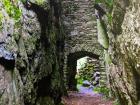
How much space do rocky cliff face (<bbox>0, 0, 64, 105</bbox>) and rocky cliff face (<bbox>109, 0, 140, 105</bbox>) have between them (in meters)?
1.95

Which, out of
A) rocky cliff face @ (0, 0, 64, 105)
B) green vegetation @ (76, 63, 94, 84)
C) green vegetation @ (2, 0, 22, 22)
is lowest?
green vegetation @ (76, 63, 94, 84)

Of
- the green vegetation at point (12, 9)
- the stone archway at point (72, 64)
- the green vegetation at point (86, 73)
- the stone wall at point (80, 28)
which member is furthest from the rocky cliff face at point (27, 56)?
the green vegetation at point (86, 73)

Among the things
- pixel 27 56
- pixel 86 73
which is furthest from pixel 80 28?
pixel 27 56

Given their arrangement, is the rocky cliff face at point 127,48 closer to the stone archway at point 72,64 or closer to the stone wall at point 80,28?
the stone wall at point 80,28

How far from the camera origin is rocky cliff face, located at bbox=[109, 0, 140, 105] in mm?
4195

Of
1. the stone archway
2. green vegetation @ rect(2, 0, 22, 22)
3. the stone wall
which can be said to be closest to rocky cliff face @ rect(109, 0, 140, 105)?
green vegetation @ rect(2, 0, 22, 22)

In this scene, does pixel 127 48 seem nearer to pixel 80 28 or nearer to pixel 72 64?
pixel 80 28

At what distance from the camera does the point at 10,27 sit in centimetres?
672

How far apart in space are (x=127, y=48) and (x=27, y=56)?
13.6ft

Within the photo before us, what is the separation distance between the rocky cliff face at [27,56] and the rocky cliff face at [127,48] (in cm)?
195

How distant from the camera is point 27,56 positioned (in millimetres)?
8188

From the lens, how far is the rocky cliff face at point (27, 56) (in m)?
5.81

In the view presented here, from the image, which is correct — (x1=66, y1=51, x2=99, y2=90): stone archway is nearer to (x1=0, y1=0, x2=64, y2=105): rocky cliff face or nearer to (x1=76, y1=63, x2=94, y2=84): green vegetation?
(x1=76, y1=63, x2=94, y2=84): green vegetation

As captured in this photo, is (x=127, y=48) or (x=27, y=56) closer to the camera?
(x=127, y=48)
